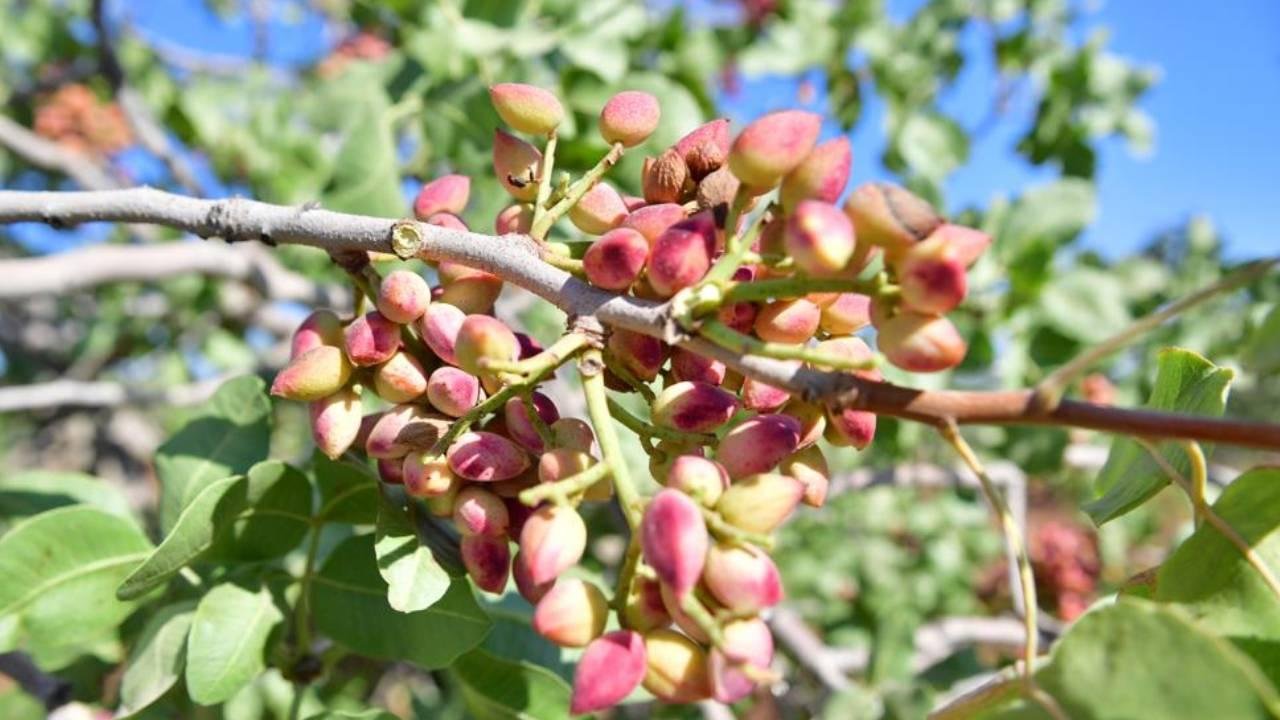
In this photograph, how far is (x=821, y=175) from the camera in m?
0.69

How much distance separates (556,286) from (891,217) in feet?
0.82

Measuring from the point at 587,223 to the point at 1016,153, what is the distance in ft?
7.80

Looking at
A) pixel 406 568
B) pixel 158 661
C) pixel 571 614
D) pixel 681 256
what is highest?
pixel 681 256

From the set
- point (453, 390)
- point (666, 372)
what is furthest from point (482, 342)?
point (666, 372)

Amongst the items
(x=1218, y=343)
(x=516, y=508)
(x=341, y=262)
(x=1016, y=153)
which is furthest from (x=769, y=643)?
(x=1218, y=343)

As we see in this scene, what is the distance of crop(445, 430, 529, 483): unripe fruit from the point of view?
75cm

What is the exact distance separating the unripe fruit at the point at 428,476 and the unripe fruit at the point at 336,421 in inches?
2.9

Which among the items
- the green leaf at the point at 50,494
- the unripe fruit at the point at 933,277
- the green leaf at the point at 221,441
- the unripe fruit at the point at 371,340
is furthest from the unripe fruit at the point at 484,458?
the green leaf at the point at 50,494

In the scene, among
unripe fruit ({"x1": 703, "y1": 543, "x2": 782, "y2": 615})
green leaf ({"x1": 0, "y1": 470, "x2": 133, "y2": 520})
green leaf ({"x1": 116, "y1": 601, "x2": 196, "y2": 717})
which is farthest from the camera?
green leaf ({"x1": 0, "y1": 470, "x2": 133, "y2": 520})

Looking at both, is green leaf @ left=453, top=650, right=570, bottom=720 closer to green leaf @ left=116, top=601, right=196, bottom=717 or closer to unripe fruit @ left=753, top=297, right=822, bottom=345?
green leaf @ left=116, top=601, right=196, bottom=717

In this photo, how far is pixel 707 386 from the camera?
73 centimetres

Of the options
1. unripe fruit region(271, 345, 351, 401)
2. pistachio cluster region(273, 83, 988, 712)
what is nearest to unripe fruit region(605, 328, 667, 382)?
pistachio cluster region(273, 83, 988, 712)

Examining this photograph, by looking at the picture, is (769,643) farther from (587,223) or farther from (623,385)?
(587,223)

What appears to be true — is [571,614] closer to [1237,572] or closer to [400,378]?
[400,378]
